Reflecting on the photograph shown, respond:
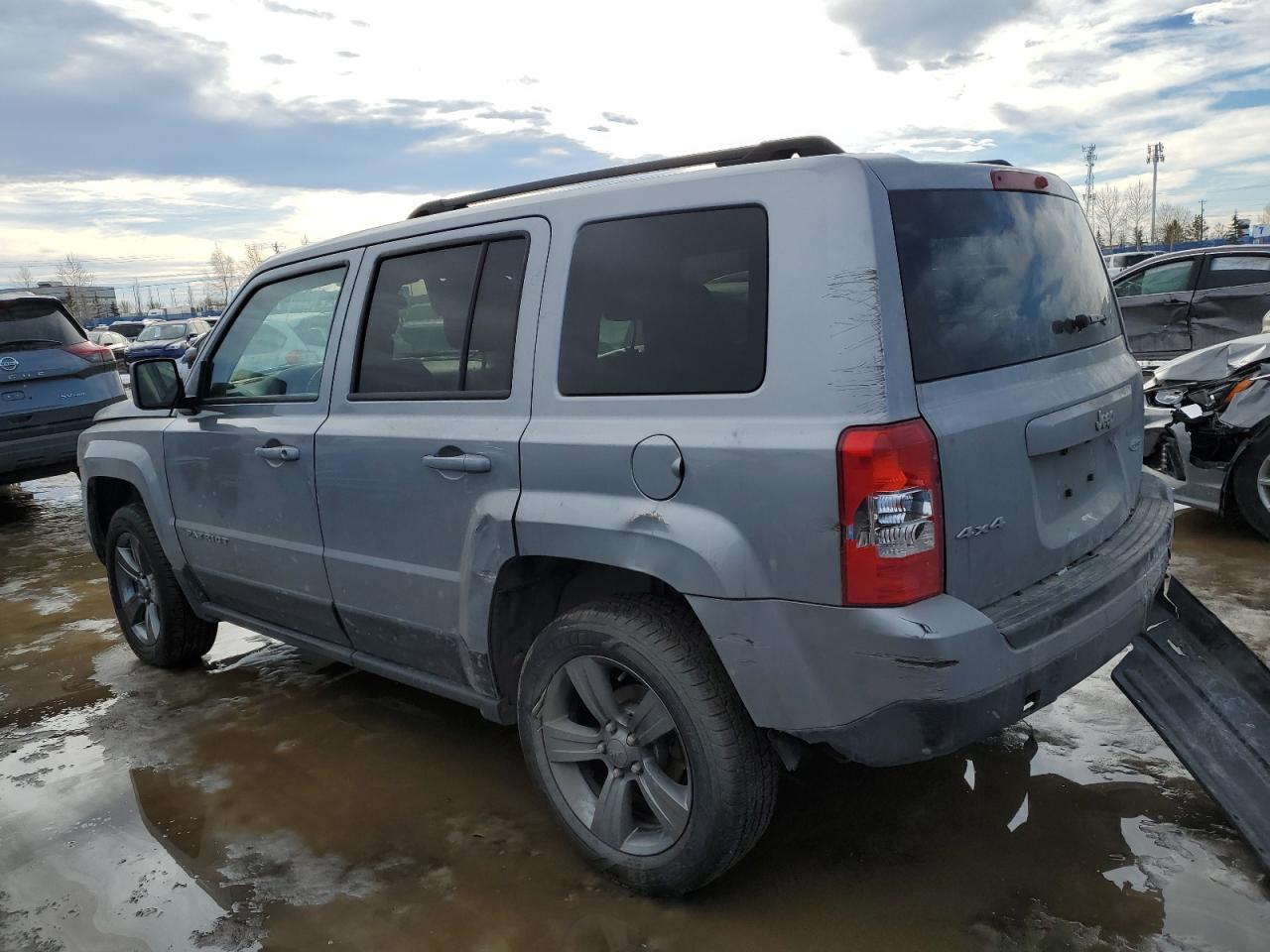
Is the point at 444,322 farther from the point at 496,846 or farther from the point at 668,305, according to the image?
the point at 496,846

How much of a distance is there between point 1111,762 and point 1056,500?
49.5 inches

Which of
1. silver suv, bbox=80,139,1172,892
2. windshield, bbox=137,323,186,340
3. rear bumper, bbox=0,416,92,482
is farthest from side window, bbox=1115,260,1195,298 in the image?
windshield, bbox=137,323,186,340

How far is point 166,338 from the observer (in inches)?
1201

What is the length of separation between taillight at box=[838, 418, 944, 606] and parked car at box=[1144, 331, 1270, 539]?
13.8ft

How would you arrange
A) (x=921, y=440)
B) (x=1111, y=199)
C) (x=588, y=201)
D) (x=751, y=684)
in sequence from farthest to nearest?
(x=1111, y=199) < (x=588, y=201) < (x=751, y=684) < (x=921, y=440)

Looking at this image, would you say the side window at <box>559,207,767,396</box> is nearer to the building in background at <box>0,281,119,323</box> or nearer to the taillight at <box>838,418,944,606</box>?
the taillight at <box>838,418,944,606</box>

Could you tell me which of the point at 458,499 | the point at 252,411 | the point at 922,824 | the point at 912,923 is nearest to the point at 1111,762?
the point at 922,824

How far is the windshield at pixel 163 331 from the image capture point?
3086cm

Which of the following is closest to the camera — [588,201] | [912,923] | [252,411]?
[912,923]

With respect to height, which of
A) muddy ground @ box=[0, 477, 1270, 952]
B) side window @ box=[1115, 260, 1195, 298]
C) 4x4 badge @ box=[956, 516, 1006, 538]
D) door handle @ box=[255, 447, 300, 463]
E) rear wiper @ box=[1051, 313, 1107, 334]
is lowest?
muddy ground @ box=[0, 477, 1270, 952]

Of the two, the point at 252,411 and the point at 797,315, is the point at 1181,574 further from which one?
the point at 252,411

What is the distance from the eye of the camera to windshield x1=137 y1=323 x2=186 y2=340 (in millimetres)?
30859

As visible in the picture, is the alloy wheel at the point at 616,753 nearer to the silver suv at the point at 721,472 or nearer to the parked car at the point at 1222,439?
the silver suv at the point at 721,472

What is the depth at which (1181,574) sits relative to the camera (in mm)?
5227
